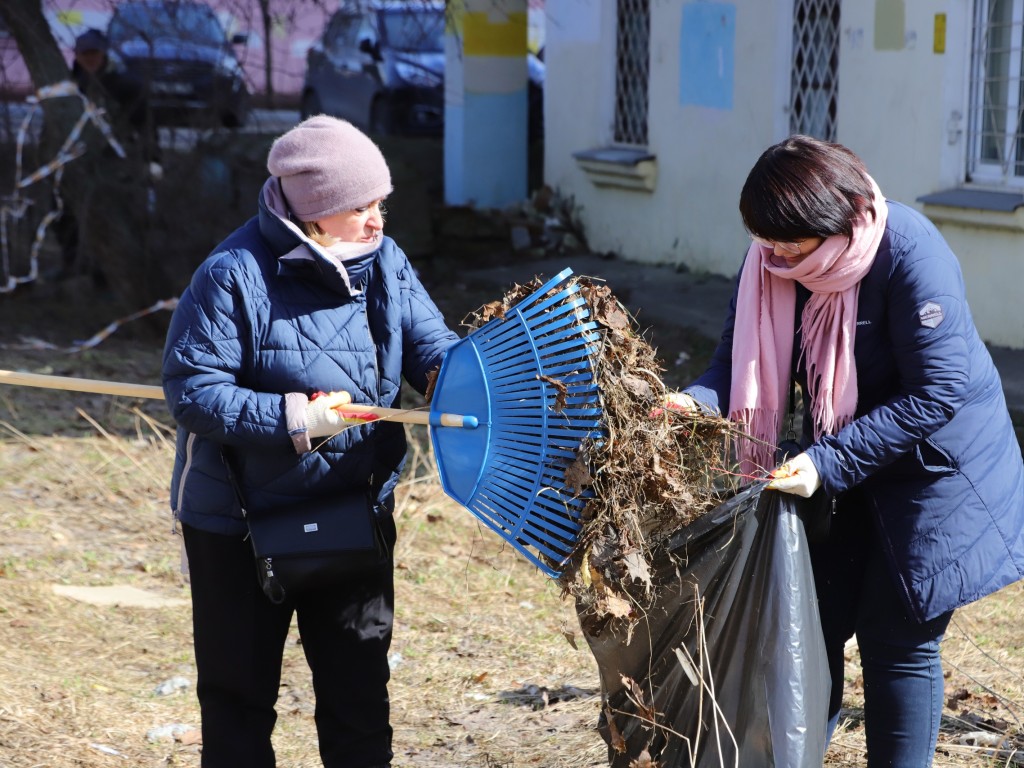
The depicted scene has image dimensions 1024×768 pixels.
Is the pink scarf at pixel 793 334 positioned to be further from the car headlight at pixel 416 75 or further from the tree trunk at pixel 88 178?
the car headlight at pixel 416 75

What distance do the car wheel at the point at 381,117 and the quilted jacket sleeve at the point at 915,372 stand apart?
33.3 ft

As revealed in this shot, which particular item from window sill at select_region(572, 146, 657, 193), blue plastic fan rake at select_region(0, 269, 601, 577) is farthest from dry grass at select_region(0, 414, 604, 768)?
window sill at select_region(572, 146, 657, 193)

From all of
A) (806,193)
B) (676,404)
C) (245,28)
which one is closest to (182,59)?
(245,28)

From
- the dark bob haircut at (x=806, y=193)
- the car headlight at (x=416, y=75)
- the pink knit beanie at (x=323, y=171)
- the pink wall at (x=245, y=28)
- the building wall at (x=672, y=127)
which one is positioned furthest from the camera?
the car headlight at (x=416, y=75)

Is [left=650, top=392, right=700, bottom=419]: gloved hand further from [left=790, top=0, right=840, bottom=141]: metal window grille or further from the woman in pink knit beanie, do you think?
[left=790, top=0, right=840, bottom=141]: metal window grille

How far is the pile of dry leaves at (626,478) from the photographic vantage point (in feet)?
7.30

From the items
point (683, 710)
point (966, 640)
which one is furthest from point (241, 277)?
point (966, 640)

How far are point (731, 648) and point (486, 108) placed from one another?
27.1 feet

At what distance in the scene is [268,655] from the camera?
8.00 feet

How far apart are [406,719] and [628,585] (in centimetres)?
123

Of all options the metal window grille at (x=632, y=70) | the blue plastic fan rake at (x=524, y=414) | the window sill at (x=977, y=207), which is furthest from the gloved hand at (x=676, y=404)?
the metal window grille at (x=632, y=70)

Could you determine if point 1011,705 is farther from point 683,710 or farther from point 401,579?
point 401,579

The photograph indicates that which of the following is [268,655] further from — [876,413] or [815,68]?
[815,68]

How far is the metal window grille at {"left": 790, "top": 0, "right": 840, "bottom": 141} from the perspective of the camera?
7.14 m
